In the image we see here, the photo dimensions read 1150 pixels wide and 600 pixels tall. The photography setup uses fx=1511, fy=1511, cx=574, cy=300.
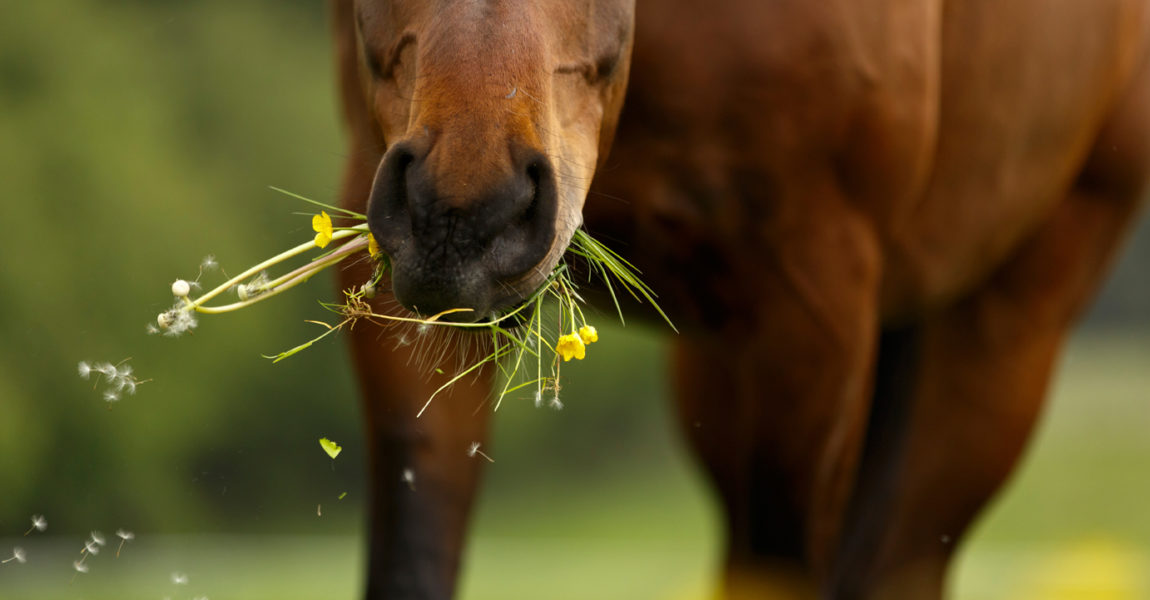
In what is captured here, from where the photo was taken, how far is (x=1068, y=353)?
10.8 metres

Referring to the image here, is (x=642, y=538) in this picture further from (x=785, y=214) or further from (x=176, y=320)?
(x=176, y=320)

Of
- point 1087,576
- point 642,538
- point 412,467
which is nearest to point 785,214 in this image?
point 412,467

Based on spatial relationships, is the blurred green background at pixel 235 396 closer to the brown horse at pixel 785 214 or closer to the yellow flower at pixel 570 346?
the brown horse at pixel 785 214

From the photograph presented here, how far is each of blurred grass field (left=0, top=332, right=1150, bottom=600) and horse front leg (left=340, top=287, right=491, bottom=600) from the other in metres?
1.57

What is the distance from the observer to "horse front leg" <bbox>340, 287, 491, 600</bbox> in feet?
7.78

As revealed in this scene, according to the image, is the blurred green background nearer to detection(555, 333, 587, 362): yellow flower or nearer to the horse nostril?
detection(555, 333, 587, 362): yellow flower

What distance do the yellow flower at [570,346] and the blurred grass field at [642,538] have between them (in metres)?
2.17

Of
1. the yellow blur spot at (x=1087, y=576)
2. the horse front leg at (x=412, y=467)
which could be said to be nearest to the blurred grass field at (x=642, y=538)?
the yellow blur spot at (x=1087, y=576)

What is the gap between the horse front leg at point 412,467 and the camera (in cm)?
237

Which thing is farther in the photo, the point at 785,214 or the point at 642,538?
the point at 642,538

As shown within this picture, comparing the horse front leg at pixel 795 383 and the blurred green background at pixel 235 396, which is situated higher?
the horse front leg at pixel 795 383

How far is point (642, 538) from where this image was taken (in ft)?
28.8

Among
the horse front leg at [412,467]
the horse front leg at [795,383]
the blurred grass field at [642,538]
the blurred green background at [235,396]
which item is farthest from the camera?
the blurred green background at [235,396]

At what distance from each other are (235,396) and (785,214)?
6.69 metres
